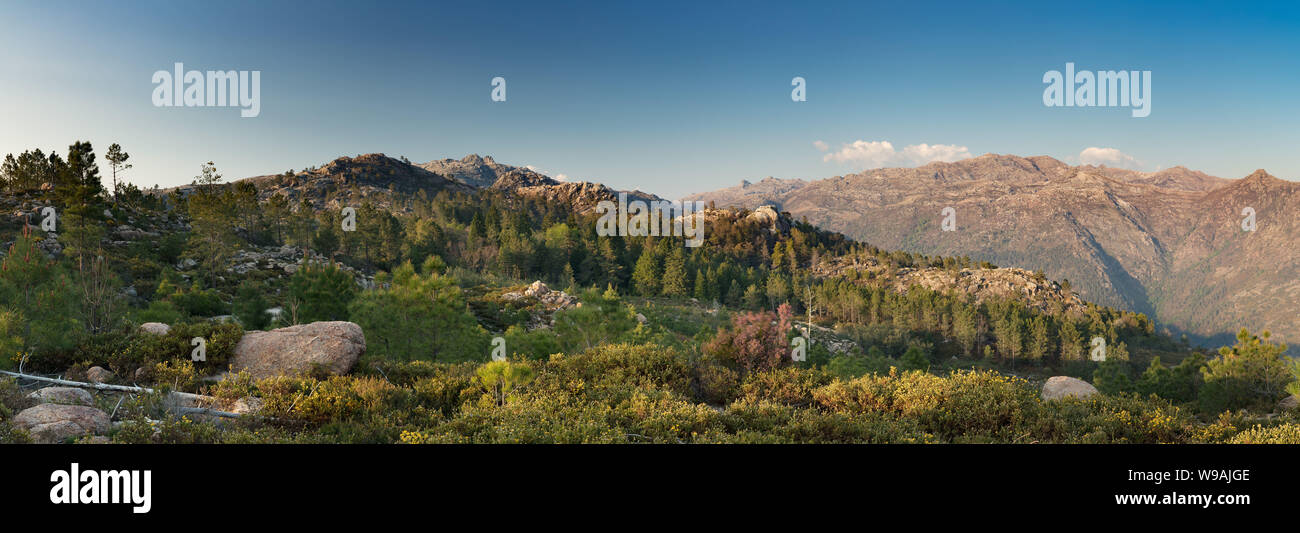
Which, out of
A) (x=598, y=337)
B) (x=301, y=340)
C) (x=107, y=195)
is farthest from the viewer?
(x=107, y=195)

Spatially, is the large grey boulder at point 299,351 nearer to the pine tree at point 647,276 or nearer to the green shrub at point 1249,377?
the green shrub at point 1249,377

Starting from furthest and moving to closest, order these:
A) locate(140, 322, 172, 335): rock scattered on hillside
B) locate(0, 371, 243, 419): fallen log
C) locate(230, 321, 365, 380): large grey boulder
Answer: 1. locate(140, 322, 172, 335): rock scattered on hillside
2. locate(230, 321, 365, 380): large grey boulder
3. locate(0, 371, 243, 419): fallen log

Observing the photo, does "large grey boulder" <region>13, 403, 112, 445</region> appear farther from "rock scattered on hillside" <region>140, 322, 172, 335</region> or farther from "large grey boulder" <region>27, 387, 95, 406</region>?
"rock scattered on hillside" <region>140, 322, 172, 335</region>

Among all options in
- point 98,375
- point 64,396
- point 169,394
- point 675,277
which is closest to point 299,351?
point 169,394

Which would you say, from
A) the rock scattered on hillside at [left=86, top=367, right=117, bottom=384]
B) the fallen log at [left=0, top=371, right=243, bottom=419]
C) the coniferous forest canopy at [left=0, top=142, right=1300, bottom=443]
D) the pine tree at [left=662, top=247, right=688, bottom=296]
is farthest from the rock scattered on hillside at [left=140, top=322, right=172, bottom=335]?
the pine tree at [left=662, top=247, right=688, bottom=296]

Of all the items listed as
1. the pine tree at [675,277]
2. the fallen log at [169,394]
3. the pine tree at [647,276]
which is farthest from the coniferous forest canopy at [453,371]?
the pine tree at [675,277]
